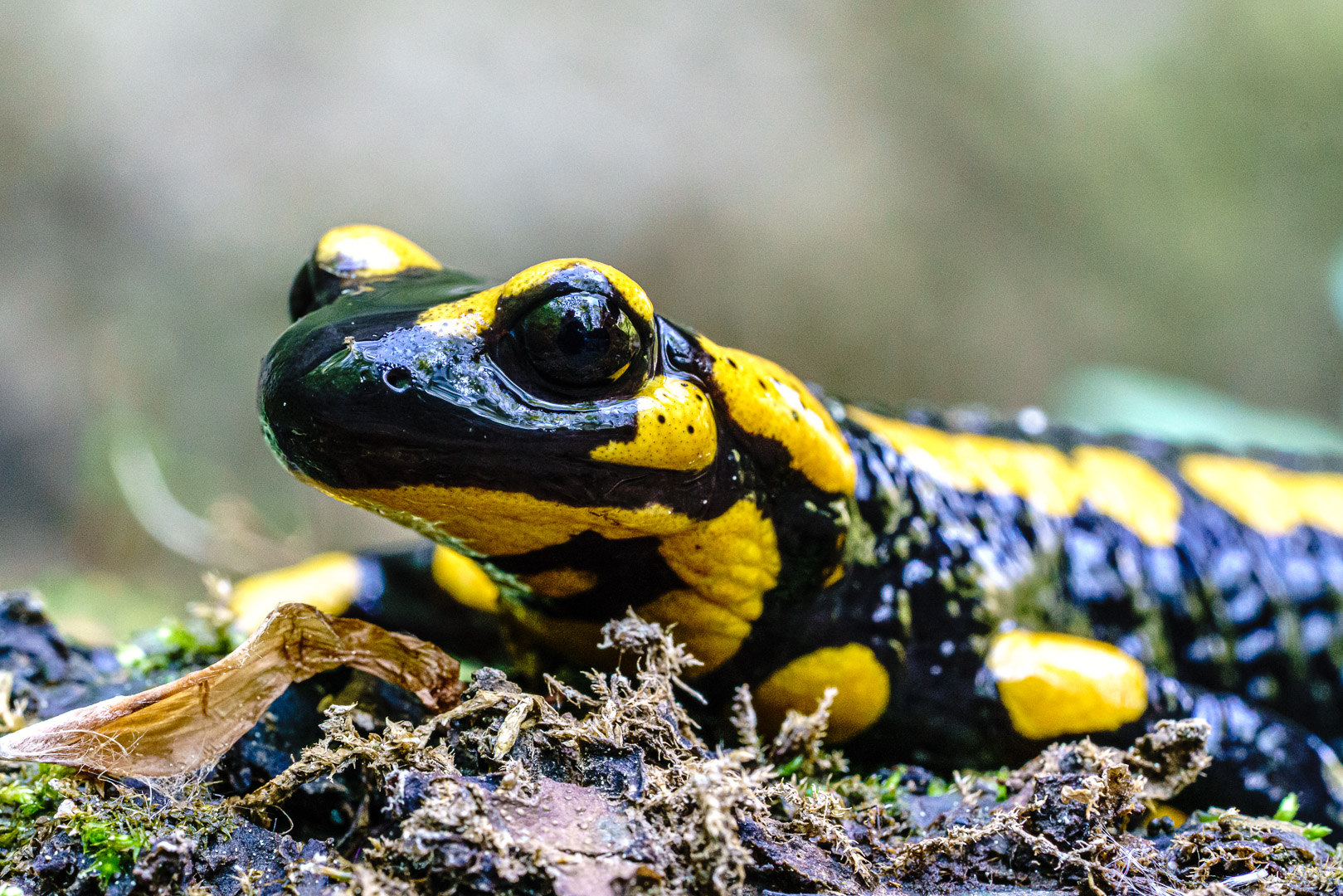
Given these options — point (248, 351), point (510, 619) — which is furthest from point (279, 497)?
point (510, 619)

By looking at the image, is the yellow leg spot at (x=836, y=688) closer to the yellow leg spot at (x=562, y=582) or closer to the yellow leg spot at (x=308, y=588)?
the yellow leg spot at (x=562, y=582)

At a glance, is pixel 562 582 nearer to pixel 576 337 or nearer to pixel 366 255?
pixel 576 337

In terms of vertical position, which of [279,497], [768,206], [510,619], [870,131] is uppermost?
[870,131]

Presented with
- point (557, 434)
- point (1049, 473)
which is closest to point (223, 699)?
point (557, 434)

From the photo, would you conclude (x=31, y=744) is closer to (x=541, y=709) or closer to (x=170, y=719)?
(x=170, y=719)

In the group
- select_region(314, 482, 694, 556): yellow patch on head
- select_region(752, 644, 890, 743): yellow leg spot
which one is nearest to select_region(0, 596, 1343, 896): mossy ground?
select_region(314, 482, 694, 556): yellow patch on head

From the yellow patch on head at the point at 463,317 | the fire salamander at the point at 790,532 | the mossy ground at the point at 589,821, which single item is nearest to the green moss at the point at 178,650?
the fire salamander at the point at 790,532
